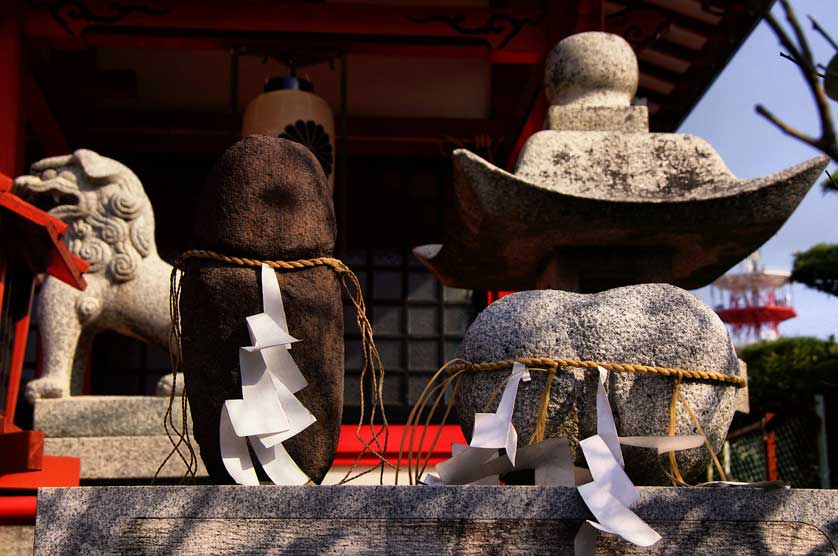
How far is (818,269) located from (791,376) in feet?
5.23

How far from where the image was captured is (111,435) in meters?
4.05

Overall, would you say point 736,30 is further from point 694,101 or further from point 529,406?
point 529,406

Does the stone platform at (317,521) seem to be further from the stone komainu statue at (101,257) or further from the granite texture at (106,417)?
the stone komainu statue at (101,257)

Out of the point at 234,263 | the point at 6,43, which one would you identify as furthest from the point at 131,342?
the point at 234,263

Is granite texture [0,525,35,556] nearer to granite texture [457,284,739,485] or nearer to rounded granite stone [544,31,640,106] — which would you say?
granite texture [457,284,739,485]

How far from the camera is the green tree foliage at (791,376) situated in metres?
8.08

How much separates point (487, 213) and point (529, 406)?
0.98 metres

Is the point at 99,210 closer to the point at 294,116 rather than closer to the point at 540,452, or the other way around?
the point at 294,116

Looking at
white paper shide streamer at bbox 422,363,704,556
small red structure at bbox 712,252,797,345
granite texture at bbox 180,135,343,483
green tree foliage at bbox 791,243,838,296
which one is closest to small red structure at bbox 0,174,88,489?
granite texture at bbox 180,135,343,483

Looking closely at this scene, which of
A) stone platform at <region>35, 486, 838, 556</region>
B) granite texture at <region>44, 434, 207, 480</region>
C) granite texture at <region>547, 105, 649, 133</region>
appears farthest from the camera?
granite texture at <region>44, 434, 207, 480</region>

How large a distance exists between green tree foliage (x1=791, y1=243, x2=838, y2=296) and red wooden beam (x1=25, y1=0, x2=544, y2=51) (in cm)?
461

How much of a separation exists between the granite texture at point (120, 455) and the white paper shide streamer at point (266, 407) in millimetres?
2007

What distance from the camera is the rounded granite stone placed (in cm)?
326

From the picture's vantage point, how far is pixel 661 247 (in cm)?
321
